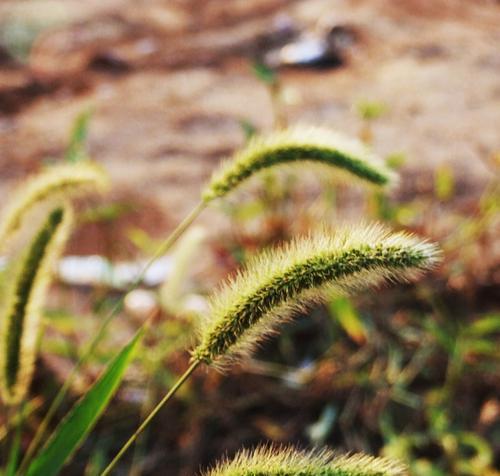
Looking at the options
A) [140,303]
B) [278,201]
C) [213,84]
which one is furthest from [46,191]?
[213,84]

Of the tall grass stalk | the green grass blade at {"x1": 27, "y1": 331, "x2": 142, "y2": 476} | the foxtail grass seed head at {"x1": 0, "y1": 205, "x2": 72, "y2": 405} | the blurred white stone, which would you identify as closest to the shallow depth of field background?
the blurred white stone

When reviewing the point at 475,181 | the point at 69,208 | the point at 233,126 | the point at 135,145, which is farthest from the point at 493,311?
the point at 135,145

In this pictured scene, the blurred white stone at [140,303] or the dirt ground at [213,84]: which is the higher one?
the dirt ground at [213,84]

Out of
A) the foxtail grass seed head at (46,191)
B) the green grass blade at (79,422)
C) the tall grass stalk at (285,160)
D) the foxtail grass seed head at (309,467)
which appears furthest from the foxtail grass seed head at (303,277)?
the foxtail grass seed head at (46,191)

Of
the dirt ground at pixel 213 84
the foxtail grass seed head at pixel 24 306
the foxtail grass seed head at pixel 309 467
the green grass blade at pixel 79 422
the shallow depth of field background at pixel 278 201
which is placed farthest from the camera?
the dirt ground at pixel 213 84

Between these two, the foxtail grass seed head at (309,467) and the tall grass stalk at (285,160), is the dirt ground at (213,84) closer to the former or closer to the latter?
the tall grass stalk at (285,160)

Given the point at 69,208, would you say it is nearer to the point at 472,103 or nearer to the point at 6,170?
the point at 6,170

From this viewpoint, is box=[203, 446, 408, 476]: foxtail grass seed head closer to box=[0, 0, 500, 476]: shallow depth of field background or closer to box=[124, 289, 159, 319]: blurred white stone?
box=[0, 0, 500, 476]: shallow depth of field background
